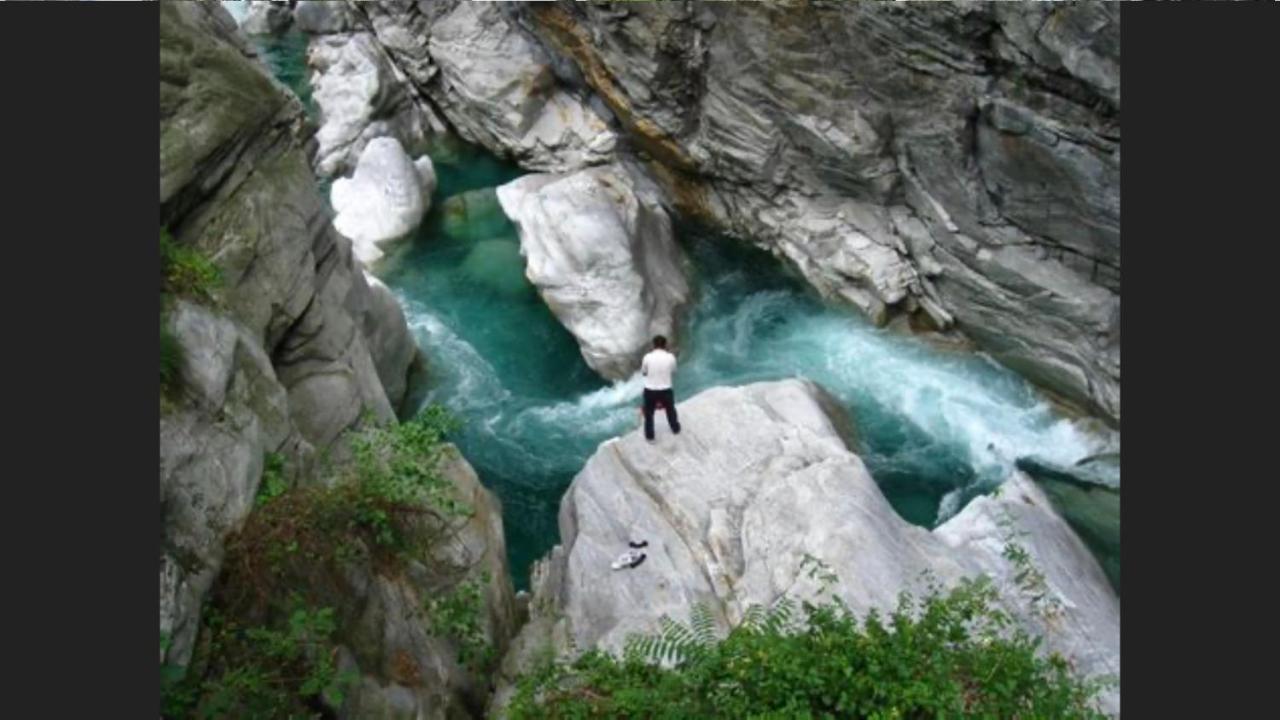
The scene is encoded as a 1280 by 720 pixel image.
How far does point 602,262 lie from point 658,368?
7.44 metres

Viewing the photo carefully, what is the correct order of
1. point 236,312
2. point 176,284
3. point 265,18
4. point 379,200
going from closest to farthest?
point 176,284
point 236,312
point 379,200
point 265,18

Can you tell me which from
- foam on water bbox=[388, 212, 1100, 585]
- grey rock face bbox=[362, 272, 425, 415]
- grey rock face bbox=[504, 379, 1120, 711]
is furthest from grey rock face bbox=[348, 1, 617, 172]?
grey rock face bbox=[504, 379, 1120, 711]

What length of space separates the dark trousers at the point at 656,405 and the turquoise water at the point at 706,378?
3320 millimetres

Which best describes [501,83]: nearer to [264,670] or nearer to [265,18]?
[265,18]

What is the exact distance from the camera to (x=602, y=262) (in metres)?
18.4

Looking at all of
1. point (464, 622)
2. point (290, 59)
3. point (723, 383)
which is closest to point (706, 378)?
point (723, 383)

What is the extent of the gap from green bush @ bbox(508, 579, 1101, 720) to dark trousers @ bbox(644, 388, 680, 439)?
11.1ft

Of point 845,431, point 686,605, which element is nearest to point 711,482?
point 686,605

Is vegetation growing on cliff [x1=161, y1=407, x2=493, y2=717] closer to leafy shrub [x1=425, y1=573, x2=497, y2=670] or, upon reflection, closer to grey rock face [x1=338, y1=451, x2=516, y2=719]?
leafy shrub [x1=425, y1=573, x2=497, y2=670]

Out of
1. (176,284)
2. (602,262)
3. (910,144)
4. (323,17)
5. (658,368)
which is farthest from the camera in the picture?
(323,17)

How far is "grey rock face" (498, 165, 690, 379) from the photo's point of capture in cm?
1781

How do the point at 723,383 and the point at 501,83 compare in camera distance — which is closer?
the point at 723,383

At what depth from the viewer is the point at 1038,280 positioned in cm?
1659

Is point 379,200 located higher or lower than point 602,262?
lower
